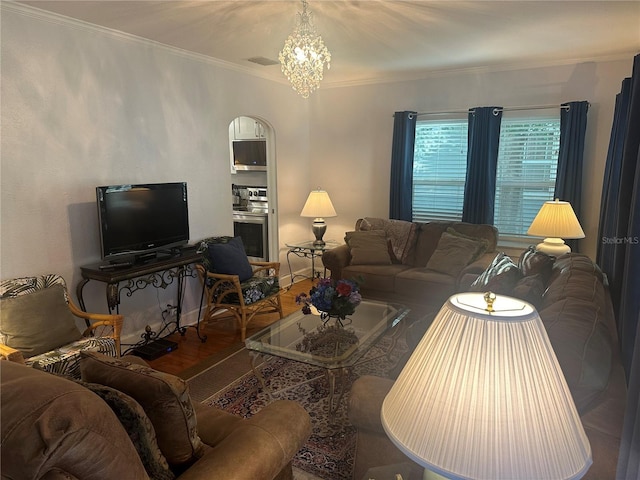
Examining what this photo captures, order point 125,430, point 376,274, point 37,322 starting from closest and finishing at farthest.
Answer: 1. point 125,430
2. point 37,322
3. point 376,274

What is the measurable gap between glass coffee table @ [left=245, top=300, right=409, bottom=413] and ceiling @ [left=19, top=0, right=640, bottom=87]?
2213 mm

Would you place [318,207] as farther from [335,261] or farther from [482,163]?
[482,163]

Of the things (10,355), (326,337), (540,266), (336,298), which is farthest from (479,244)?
(10,355)

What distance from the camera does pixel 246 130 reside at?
20.1ft

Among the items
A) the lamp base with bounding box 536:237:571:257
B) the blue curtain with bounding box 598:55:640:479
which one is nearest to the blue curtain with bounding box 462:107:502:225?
the lamp base with bounding box 536:237:571:257

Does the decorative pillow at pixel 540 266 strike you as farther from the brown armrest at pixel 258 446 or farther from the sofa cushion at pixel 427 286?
the brown armrest at pixel 258 446

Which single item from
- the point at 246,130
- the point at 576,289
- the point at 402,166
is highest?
the point at 246,130

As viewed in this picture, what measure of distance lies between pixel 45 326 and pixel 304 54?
2432 millimetres

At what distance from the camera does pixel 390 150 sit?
5363mm

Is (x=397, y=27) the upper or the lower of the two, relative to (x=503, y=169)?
upper

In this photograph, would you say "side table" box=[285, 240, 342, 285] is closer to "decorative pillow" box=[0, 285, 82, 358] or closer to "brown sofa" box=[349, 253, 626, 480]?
"decorative pillow" box=[0, 285, 82, 358]

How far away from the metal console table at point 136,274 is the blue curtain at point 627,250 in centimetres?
301

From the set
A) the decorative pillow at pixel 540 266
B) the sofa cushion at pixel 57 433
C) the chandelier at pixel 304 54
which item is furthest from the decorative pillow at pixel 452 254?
the sofa cushion at pixel 57 433

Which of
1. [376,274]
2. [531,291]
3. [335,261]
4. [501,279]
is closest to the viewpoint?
[531,291]
